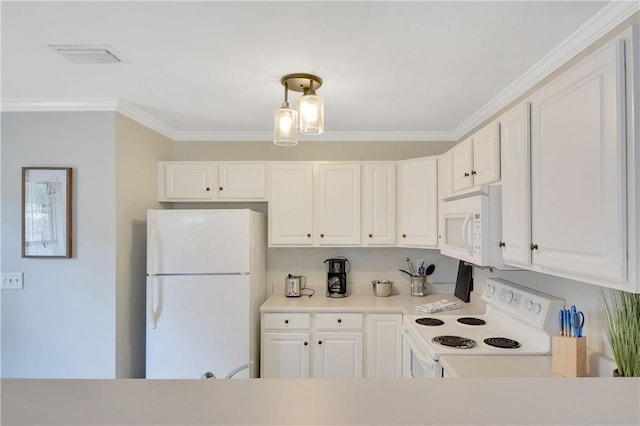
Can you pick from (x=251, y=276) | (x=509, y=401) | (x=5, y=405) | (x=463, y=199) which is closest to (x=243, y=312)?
(x=251, y=276)

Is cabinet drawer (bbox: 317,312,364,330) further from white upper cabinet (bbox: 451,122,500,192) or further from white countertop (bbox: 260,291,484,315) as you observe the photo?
white upper cabinet (bbox: 451,122,500,192)

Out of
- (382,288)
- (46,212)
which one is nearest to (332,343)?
(382,288)

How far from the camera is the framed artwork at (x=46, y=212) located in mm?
2426

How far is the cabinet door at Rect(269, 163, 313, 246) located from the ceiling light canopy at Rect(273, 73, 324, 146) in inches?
41.1

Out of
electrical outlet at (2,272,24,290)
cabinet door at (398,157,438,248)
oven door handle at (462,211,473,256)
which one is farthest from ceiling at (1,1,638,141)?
electrical outlet at (2,272,24,290)

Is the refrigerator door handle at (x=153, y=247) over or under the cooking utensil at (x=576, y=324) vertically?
over

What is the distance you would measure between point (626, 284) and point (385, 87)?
1616mm

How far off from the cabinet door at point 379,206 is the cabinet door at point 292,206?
0.50 metres

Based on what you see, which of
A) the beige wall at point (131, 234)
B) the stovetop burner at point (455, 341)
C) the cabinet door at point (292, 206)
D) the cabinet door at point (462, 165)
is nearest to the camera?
the stovetop burner at point (455, 341)

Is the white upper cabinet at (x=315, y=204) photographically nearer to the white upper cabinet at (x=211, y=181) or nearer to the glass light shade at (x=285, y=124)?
the white upper cabinet at (x=211, y=181)

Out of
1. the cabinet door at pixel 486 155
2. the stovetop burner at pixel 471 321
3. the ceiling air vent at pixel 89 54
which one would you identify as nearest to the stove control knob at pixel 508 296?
the stovetop burner at pixel 471 321

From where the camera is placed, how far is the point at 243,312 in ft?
8.55

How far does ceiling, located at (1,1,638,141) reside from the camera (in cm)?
140

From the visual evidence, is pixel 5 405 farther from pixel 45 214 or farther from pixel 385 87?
pixel 45 214
